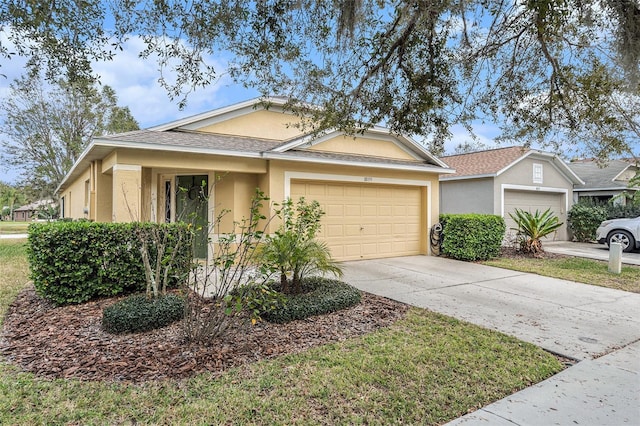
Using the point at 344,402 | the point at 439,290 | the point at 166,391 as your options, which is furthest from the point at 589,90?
the point at 166,391

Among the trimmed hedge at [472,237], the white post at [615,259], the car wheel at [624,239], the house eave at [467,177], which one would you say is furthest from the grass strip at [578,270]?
the house eave at [467,177]

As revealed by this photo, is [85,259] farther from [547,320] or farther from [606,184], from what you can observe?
[606,184]

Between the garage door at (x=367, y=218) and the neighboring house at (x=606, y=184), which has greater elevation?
the neighboring house at (x=606, y=184)

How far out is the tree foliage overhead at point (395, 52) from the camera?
451cm

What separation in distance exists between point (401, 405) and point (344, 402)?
473 millimetres

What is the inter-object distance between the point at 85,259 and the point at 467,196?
13852mm

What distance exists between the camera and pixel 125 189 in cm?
791

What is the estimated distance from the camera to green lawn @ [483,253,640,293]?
27.0 ft

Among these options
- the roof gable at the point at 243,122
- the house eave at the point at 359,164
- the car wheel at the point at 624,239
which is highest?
the roof gable at the point at 243,122

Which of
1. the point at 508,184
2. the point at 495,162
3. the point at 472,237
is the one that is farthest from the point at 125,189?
the point at 495,162

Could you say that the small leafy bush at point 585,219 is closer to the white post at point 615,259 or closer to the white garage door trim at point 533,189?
the white garage door trim at point 533,189

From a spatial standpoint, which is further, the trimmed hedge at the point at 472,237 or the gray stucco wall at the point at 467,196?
the gray stucco wall at the point at 467,196

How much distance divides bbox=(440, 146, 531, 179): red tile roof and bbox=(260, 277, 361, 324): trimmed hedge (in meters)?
9.51

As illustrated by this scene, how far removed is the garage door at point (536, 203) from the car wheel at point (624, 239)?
9.67ft
